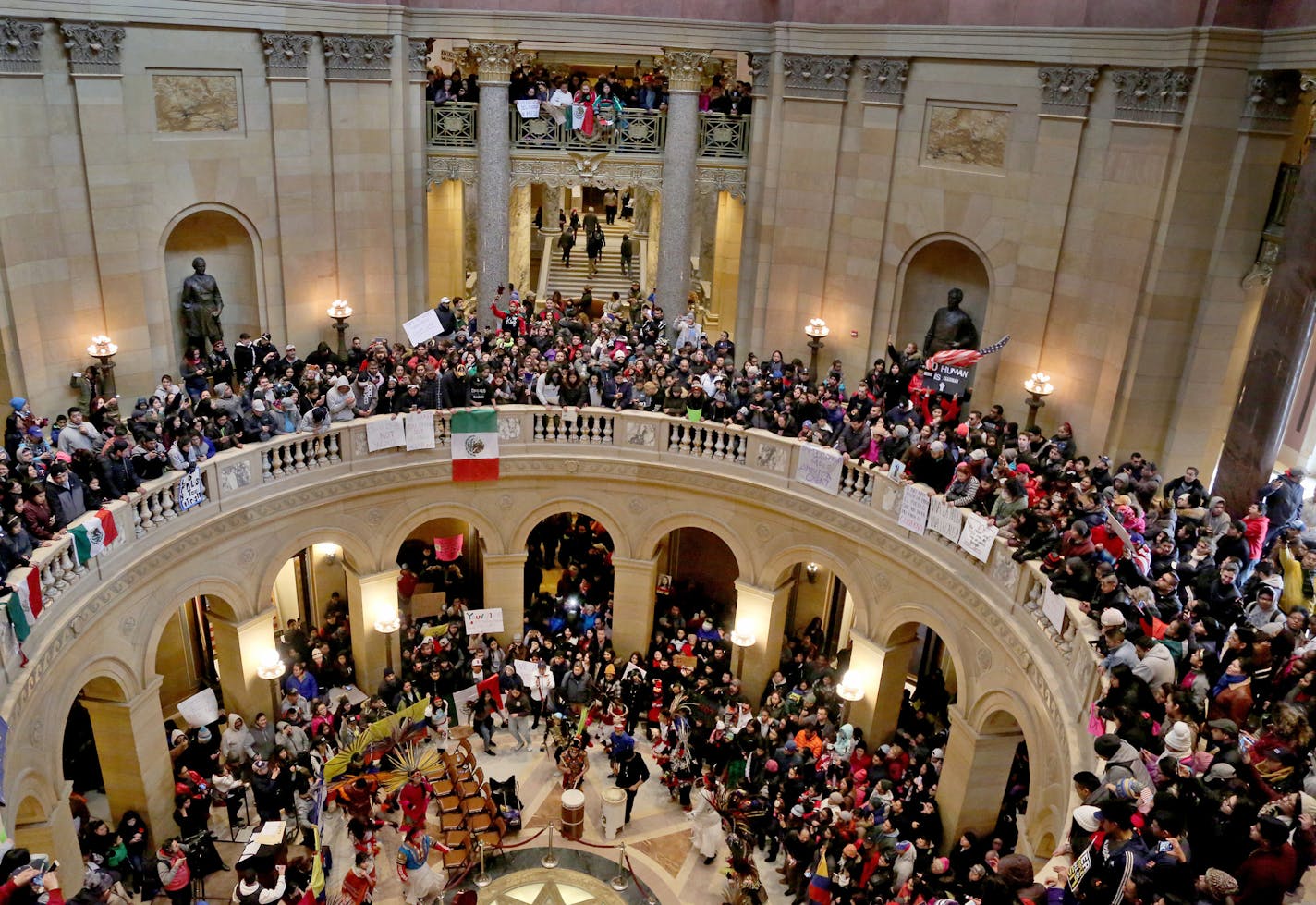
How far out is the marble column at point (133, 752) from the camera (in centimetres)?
1941

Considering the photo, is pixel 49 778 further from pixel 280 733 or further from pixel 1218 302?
pixel 1218 302

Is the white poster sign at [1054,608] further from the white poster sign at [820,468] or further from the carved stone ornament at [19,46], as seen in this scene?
the carved stone ornament at [19,46]

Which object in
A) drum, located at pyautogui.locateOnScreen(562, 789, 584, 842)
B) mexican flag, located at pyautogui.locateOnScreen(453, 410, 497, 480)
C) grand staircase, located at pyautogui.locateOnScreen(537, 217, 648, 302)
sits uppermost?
grand staircase, located at pyautogui.locateOnScreen(537, 217, 648, 302)

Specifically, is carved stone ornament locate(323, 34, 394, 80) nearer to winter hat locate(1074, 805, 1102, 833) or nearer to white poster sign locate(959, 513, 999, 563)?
white poster sign locate(959, 513, 999, 563)

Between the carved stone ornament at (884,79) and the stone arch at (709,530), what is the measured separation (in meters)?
10.1

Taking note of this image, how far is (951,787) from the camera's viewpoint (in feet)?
65.8

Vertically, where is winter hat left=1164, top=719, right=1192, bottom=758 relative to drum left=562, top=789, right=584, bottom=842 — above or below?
above

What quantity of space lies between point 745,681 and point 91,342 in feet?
52.0

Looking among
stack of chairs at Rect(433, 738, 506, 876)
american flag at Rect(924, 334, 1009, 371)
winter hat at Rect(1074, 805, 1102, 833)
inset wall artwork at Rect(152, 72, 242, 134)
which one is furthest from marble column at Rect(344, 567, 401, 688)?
winter hat at Rect(1074, 805, 1102, 833)

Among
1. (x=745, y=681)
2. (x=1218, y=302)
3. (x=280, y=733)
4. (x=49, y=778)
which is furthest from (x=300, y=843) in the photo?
(x=1218, y=302)

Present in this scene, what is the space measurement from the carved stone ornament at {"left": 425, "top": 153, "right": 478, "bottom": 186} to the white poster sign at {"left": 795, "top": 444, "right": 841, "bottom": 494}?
36.9 feet

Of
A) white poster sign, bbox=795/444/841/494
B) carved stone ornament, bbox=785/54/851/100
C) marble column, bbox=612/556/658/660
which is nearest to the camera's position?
white poster sign, bbox=795/444/841/494

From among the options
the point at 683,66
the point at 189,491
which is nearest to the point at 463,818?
the point at 189,491

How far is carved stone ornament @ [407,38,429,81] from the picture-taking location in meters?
25.4
